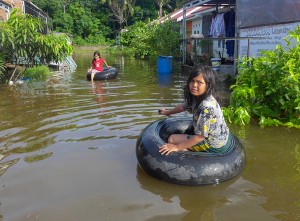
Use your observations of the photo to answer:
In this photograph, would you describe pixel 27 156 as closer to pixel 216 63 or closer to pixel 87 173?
pixel 87 173

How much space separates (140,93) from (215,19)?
6.35 meters

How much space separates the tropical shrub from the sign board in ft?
8.38

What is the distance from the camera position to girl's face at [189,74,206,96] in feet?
13.1

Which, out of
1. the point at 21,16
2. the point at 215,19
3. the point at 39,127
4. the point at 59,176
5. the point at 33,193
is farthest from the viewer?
the point at 215,19

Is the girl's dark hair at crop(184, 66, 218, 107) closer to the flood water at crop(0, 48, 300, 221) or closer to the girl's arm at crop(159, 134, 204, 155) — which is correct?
the girl's arm at crop(159, 134, 204, 155)

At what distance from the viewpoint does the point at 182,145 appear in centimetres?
404

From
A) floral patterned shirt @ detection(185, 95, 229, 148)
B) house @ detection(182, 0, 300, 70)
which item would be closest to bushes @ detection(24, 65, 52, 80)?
house @ detection(182, 0, 300, 70)

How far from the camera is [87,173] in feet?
14.4

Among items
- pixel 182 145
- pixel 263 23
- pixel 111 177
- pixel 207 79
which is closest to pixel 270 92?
pixel 207 79

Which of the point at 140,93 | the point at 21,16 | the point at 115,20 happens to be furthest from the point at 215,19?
the point at 115,20

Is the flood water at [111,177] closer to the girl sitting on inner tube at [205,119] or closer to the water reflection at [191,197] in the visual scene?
the water reflection at [191,197]

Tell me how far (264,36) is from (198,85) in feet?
22.7

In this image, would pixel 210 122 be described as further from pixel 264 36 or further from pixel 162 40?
pixel 162 40

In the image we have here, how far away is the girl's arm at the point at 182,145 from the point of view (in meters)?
4.00
